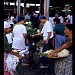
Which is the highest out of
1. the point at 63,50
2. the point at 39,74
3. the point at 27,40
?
the point at 63,50

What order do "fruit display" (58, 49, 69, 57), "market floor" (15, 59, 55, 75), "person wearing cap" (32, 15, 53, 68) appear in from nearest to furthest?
"fruit display" (58, 49, 69, 57) → "market floor" (15, 59, 55, 75) → "person wearing cap" (32, 15, 53, 68)

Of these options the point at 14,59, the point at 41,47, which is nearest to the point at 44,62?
the point at 41,47

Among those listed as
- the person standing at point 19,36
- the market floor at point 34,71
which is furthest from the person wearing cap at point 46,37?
the person standing at point 19,36

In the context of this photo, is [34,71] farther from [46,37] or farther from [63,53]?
[63,53]

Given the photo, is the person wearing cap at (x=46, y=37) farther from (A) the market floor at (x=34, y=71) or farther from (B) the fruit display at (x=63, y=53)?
(B) the fruit display at (x=63, y=53)

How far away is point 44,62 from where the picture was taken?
996cm

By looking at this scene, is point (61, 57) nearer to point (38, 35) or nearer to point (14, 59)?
point (14, 59)

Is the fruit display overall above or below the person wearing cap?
above

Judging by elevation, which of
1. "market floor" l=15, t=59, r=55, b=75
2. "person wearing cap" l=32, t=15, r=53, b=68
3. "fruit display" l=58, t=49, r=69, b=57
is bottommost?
"market floor" l=15, t=59, r=55, b=75

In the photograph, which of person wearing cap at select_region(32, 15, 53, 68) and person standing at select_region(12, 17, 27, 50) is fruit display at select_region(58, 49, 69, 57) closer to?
person wearing cap at select_region(32, 15, 53, 68)

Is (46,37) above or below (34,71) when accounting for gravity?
above

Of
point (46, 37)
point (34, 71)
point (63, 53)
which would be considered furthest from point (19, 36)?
point (63, 53)

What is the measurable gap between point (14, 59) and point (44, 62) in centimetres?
447

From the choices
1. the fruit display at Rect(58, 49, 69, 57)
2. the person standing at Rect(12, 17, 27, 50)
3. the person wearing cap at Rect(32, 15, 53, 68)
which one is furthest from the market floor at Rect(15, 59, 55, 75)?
the fruit display at Rect(58, 49, 69, 57)
